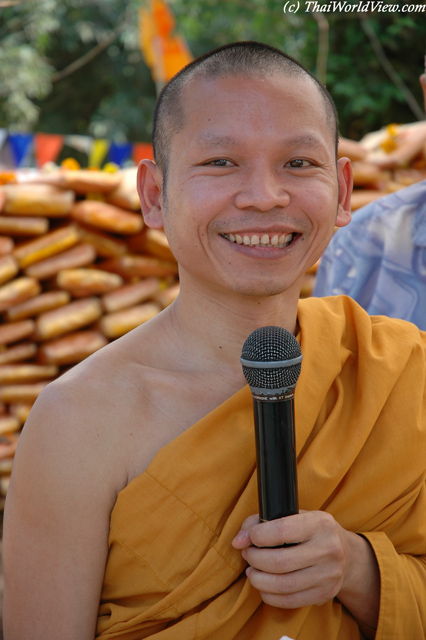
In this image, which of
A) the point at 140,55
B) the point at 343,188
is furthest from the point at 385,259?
the point at 140,55

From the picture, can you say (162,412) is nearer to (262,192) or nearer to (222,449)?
(222,449)

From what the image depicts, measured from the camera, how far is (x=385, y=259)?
2.58m

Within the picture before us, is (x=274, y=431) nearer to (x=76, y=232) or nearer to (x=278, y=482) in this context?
(x=278, y=482)

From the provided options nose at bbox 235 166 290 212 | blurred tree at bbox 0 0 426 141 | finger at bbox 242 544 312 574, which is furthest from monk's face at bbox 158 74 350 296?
blurred tree at bbox 0 0 426 141

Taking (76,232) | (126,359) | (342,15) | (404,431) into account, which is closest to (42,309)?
(76,232)

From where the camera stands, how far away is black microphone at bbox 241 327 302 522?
46.9 inches

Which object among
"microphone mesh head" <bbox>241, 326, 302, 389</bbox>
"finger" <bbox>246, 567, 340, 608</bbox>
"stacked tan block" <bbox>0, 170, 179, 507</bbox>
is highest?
"microphone mesh head" <bbox>241, 326, 302, 389</bbox>

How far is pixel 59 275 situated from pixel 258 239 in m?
3.38

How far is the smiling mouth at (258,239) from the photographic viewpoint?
1450mm

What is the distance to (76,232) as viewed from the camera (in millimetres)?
4660

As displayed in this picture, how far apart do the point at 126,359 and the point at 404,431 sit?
2.37ft

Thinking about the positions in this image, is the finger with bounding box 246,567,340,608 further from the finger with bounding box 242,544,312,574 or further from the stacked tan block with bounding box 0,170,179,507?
the stacked tan block with bounding box 0,170,179,507

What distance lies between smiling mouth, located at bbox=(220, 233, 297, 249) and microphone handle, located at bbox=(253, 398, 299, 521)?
413 millimetres

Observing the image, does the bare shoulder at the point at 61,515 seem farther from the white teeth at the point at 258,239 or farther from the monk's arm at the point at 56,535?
the white teeth at the point at 258,239
